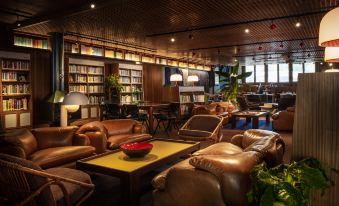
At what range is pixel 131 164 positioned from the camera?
2.88 m

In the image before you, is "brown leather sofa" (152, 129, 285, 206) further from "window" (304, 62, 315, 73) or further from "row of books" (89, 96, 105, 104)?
"window" (304, 62, 315, 73)

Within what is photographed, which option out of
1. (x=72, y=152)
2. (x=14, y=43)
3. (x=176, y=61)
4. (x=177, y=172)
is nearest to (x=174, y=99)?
(x=176, y=61)

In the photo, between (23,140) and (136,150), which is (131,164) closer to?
(136,150)

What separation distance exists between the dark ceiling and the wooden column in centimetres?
356

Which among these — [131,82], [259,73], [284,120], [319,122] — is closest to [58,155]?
[319,122]

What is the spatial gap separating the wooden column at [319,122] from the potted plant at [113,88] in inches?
289

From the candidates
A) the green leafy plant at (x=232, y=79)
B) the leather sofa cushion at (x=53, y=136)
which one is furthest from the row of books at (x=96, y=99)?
the leather sofa cushion at (x=53, y=136)

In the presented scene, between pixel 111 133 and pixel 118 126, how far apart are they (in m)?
0.22

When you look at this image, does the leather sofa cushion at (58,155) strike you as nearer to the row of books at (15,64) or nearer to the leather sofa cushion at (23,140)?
the leather sofa cushion at (23,140)

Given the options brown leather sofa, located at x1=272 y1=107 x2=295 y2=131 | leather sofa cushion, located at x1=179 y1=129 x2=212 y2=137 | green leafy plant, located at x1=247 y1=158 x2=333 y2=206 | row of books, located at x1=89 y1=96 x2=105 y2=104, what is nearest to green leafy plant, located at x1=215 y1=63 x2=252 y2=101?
brown leather sofa, located at x1=272 y1=107 x2=295 y2=131

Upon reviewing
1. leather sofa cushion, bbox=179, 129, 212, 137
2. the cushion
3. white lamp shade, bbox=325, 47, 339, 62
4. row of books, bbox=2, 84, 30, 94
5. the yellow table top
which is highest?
white lamp shade, bbox=325, 47, 339, 62

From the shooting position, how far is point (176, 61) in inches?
520

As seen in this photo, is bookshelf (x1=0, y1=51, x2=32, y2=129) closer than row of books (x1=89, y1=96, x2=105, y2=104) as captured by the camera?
Yes

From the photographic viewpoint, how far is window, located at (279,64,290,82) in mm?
18422
